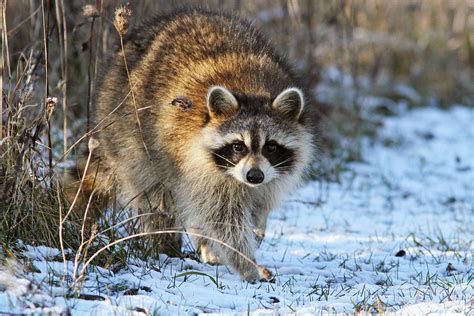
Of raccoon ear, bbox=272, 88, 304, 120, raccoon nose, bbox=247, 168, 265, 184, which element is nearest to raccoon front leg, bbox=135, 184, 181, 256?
raccoon nose, bbox=247, 168, 265, 184

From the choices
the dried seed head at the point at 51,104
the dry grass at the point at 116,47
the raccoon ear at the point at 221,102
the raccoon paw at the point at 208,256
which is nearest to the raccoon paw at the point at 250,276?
the raccoon paw at the point at 208,256

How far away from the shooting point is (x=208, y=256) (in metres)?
4.90

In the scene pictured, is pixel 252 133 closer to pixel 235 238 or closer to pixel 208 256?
pixel 235 238

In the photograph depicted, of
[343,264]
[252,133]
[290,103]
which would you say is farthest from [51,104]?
[343,264]

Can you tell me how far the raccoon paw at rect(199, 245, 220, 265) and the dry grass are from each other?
0.80 m

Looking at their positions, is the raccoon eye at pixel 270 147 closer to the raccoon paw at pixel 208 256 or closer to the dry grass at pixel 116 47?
the raccoon paw at pixel 208 256

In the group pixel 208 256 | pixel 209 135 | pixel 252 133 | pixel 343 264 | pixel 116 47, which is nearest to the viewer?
pixel 252 133

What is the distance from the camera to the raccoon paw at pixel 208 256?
483 centimetres

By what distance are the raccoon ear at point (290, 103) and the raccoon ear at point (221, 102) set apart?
0.81 ft

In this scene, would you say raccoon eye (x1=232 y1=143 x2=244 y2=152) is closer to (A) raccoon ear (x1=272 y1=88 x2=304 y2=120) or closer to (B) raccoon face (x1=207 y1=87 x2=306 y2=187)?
(B) raccoon face (x1=207 y1=87 x2=306 y2=187)

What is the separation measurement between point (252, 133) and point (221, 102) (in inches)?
10.3

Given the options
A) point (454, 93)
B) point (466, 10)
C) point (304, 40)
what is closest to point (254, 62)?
point (304, 40)

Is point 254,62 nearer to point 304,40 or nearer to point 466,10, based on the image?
point 304,40

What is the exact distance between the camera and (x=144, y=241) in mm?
4195
